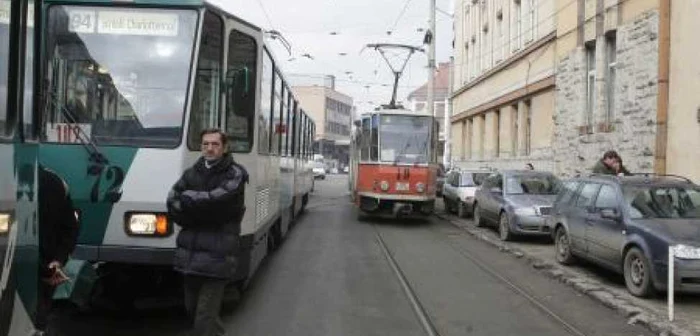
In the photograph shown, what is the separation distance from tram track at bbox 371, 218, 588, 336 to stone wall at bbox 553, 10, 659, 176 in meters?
5.33

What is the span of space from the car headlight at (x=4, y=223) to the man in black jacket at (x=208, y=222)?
8.22ft

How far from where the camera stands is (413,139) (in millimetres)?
21891

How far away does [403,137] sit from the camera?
2188 cm

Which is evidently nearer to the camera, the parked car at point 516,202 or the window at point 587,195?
the window at point 587,195

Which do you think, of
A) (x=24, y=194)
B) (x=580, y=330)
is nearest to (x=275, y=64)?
(x=580, y=330)

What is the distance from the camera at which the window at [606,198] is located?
1210 cm

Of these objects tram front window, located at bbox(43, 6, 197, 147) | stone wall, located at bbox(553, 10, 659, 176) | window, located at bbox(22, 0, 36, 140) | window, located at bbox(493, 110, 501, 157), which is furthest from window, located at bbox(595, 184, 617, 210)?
window, located at bbox(493, 110, 501, 157)

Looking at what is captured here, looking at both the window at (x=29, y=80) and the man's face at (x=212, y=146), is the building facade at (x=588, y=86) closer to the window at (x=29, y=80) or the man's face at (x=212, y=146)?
the man's face at (x=212, y=146)

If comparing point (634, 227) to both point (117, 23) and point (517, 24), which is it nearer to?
point (117, 23)

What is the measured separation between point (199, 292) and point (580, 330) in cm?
400

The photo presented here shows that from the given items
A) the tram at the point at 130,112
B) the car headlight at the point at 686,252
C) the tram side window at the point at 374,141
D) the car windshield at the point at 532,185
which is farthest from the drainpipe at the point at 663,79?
the tram at the point at 130,112

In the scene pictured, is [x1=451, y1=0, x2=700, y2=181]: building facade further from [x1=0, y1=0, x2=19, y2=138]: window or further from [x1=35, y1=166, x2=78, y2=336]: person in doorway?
[x1=0, y1=0, x2=19, y2=138]: window

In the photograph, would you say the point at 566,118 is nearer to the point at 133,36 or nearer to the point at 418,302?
the point at 418,302

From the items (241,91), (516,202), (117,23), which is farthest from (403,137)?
(117,23)
